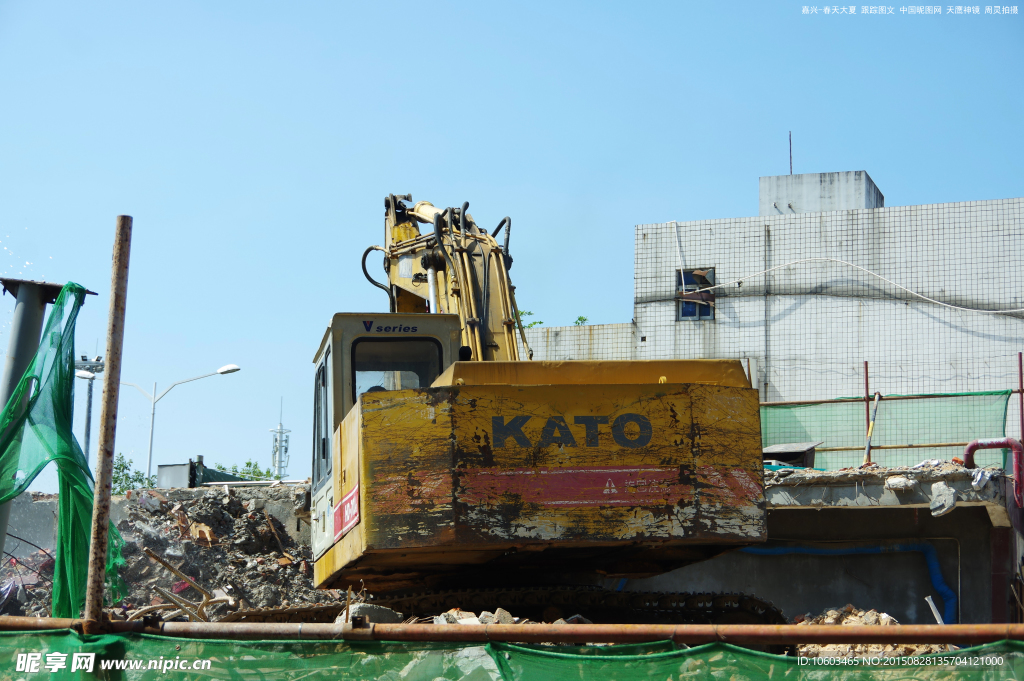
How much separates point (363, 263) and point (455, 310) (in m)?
2.29

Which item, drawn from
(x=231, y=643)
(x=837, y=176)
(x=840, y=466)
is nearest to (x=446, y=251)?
(x=231, y=643)

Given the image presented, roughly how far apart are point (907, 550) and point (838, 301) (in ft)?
31.5

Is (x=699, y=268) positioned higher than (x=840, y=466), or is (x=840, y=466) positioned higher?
(x=699, y=268)

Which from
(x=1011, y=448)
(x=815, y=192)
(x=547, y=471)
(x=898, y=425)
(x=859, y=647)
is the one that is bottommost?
(x=859, y=647)

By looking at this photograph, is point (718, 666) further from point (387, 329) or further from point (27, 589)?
point (27, 589)

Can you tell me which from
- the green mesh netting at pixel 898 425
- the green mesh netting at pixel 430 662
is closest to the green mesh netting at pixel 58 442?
the green mesh netting at pixel 430 662

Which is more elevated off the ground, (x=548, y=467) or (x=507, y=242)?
(x=507, y=242)

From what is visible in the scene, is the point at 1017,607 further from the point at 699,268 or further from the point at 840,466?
the point at 699,268

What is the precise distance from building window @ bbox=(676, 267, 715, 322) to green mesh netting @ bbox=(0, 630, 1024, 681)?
19.3 meters

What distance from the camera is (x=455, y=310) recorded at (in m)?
9.81

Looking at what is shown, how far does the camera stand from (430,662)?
422cm

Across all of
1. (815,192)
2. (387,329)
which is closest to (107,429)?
(387,329)

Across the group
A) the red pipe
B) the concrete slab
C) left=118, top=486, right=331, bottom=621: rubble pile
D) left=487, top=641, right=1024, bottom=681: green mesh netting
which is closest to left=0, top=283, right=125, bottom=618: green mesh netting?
left=487, top=641, right=1024, bottom=681: green mesh netting

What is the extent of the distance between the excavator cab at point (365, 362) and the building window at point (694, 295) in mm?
15137
